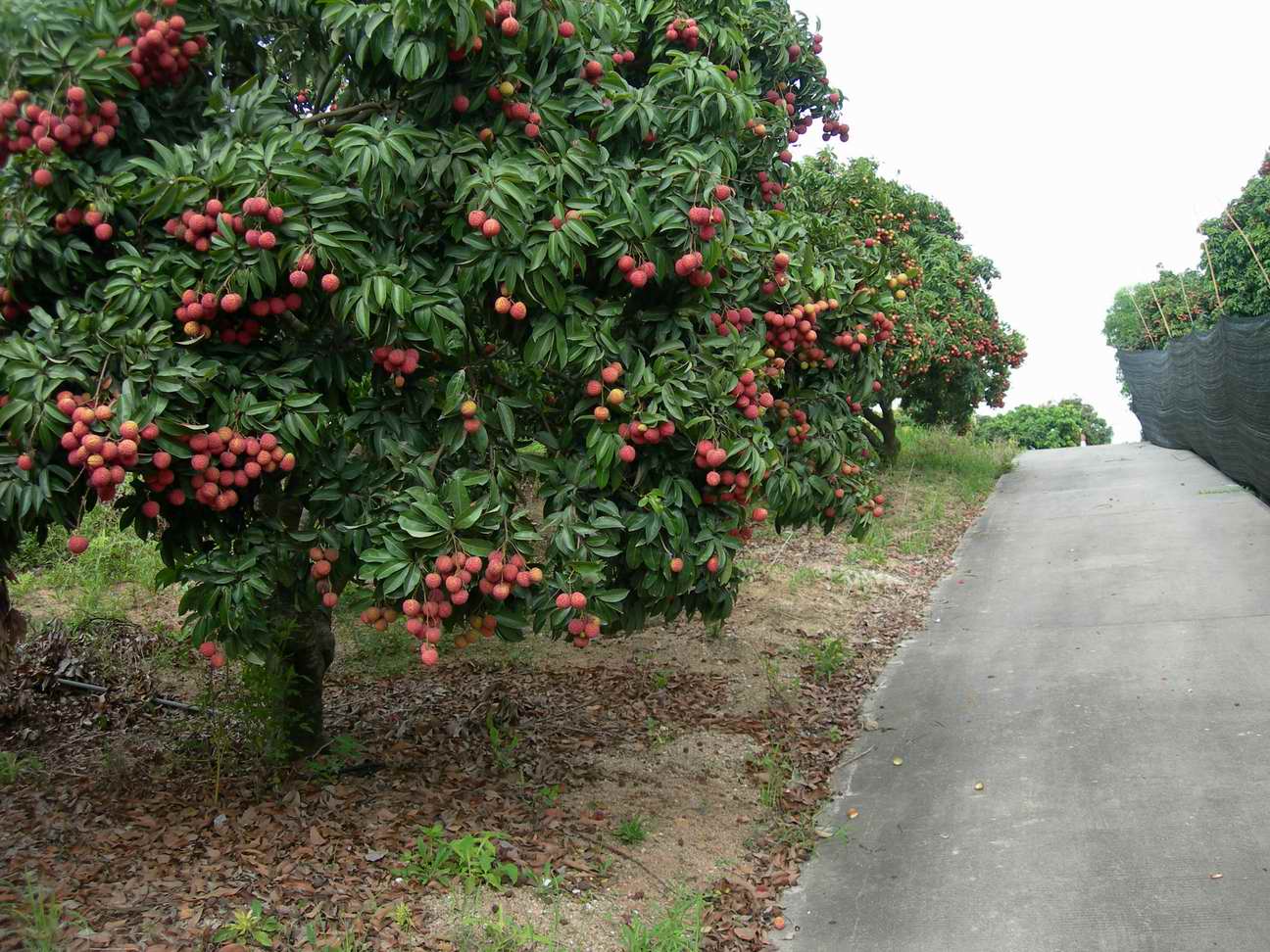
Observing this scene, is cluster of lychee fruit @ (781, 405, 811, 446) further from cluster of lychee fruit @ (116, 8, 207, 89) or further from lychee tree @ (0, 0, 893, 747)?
cluster of lychee fruit @ (116, 8, 207, 89)

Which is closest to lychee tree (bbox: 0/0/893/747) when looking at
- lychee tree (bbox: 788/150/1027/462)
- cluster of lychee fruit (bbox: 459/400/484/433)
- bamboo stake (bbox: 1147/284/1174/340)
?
cluster of lychee fruit (bbox: 459/400/484/433)

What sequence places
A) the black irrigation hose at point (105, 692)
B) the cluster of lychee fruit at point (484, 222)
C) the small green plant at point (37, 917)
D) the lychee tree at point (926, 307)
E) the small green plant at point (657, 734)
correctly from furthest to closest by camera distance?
the lychee tree at point (926, 307), the small green plant at point (657, 734), the black irrigation hose at point (105, 692), the cluster of lychee fruit at point (484, 222), the small green plant at point (37, 917)

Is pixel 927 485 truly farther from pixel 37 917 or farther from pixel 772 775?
pixel 37 917

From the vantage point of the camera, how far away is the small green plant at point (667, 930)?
178 inches

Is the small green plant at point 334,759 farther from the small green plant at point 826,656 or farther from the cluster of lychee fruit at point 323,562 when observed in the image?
the small green plant at point 826,656

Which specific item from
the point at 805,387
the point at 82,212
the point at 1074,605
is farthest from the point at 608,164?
the point at 1074,605

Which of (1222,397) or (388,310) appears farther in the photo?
(1222,397)

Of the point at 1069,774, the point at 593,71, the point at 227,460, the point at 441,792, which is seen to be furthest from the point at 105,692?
the point at 1069,774

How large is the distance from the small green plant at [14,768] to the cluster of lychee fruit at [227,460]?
250cm

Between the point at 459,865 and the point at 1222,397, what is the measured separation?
1397cm

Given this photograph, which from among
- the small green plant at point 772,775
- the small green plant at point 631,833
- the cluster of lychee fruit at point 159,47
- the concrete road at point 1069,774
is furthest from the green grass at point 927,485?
the cluster of lychee fruit at point 159,47

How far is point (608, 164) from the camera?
15.9ft

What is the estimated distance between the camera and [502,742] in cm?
669

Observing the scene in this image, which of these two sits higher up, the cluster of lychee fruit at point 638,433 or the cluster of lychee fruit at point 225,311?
the cluster of lychee fruit at point 225,311
